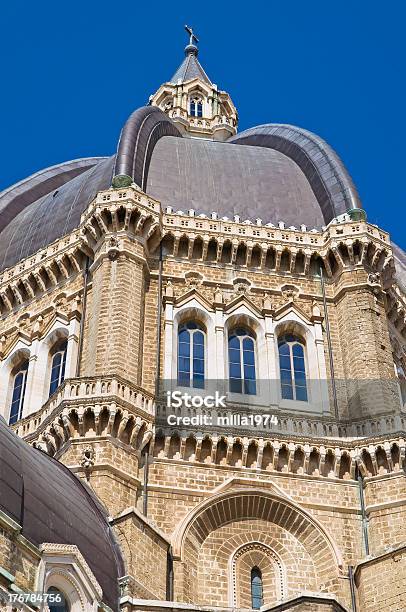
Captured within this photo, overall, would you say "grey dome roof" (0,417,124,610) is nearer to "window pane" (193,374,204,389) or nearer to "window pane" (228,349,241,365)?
"window pane" (193,374,204,389)

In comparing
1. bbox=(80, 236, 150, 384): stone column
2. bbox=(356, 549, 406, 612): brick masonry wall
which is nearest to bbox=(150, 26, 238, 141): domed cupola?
bbox=(80, 236, 150, 384): stone column

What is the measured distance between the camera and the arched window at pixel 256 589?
28.0 metres

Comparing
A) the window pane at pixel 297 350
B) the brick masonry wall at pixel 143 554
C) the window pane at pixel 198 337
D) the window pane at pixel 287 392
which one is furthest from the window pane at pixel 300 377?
the brick masonry wall at pixel 143 554

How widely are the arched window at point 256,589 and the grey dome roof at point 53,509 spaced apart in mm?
4653

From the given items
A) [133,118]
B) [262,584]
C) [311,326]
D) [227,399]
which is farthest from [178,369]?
[133,118]

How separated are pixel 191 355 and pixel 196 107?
88.1 ft

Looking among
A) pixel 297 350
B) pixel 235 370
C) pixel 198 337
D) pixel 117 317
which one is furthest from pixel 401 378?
pixel 117 317

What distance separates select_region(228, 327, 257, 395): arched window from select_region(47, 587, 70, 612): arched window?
38.8ft

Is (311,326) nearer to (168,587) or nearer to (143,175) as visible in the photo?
(143,175)

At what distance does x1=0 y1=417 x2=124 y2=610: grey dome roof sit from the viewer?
21453mm

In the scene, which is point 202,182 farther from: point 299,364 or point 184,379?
point 184,379

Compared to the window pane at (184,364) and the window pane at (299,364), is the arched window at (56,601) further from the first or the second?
the window pane at (299,364)

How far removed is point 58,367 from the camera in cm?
3431

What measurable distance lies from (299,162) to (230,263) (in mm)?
7428
